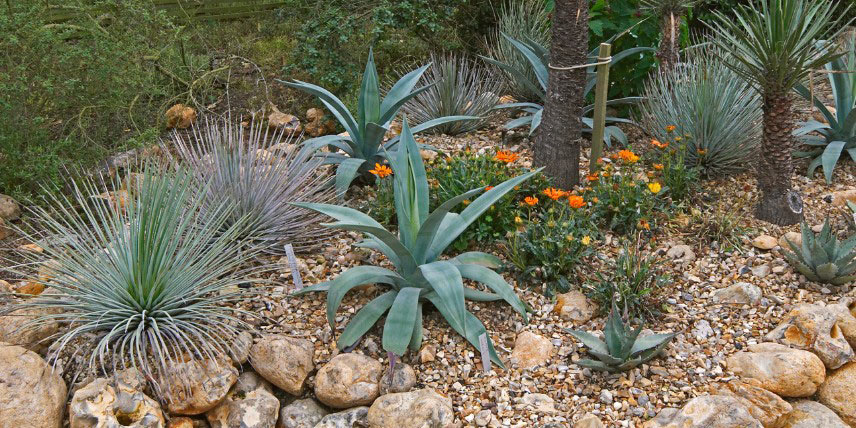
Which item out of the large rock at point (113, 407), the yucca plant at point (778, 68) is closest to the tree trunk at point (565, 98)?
the yucca plant at point (778, 68)

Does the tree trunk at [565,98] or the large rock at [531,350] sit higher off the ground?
the tree trunk at [565,98]

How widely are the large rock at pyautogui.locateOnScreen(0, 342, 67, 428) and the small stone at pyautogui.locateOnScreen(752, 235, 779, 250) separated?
3.63 m

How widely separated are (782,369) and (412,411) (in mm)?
1686

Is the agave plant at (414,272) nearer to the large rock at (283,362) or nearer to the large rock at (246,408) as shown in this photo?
the large rock at (283,362)

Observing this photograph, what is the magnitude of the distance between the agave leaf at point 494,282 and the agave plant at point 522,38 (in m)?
2.27

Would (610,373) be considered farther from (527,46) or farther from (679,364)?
(527,46)

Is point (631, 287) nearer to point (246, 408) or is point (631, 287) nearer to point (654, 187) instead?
point (654, 187)

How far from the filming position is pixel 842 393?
340 cm

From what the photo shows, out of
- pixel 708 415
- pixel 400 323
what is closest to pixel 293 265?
pixel 400 323

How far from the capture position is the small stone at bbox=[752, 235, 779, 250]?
4074mm

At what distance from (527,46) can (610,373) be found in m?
2.73

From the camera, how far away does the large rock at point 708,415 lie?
3.00 m

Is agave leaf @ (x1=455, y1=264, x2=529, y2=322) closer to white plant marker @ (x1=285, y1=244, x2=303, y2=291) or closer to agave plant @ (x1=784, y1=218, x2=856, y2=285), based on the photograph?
white plant marker @ (x1=285, y1=244, x2=303, y2=291)

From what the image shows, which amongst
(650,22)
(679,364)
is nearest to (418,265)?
(679,364)
